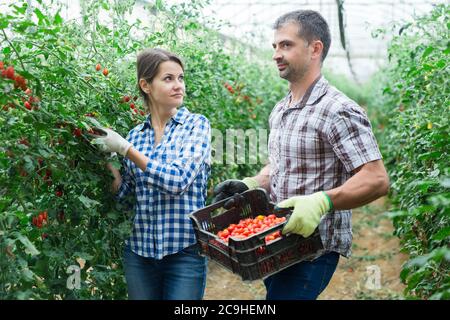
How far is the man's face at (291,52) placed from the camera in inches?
85.2

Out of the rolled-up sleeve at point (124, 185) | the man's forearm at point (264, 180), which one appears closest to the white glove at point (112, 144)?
the rolled-up sleeve at point (124, 185)

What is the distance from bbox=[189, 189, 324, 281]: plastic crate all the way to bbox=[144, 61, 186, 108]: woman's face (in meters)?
0.46

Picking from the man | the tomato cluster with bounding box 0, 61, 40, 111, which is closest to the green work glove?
the man

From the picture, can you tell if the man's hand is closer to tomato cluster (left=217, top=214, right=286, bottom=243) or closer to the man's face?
tomato cluster (left=217, top=214, right=286, bottom=243)

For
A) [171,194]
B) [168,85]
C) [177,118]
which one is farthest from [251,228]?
[168,85]

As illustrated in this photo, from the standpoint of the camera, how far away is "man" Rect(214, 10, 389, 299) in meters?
1.96

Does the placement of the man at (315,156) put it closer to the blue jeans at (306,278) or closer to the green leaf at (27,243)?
the blue jeans at (306,278)

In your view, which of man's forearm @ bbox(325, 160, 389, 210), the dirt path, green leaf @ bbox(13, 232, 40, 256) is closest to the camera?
green leaf @ bbox(13, 232, 40, 256)

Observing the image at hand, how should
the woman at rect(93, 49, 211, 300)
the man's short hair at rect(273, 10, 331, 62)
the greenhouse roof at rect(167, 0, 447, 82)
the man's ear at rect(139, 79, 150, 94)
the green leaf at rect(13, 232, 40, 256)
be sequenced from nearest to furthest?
the green leaf at rect(13, 232, 40, 256), the woman at rect(93, 49, 211, 300), the man's short hair at rect(273, 10, 331, 62), the man's ear at rect(139, 79, 150, 94), the greenhouse roof at rect(167, 0, 447, 82)

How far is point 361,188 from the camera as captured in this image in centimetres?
195

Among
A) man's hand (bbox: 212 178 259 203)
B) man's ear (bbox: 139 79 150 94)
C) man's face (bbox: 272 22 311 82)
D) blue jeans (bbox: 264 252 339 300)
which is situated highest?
man's face (bbox: 272 22 311 82)

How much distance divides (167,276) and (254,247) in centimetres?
46

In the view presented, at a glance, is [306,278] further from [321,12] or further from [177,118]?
[321,12]
